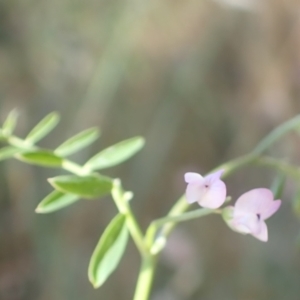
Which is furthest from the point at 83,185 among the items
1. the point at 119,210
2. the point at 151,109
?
the point at 151,109

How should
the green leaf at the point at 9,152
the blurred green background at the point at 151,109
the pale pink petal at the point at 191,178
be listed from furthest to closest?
the blurred green background at the point at 151,109 < the green leaf at the point at 9,152 < the pale pink petal at the point at 191,178

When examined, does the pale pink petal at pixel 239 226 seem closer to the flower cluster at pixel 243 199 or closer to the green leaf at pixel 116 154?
the flower cluster at pixel 243 199

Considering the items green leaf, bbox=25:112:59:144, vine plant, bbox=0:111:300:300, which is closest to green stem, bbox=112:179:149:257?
vine plant, bbox=0:111:300:300

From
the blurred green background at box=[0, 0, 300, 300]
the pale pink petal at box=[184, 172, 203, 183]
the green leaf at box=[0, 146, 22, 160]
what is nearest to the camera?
the pale pink petal at box=[184, 172, 203, 183]

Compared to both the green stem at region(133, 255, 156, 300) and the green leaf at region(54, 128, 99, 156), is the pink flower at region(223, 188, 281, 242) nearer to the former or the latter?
the green stem at region(133, 255, 156, 300)

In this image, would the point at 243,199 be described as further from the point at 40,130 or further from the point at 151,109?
the point at 151,109

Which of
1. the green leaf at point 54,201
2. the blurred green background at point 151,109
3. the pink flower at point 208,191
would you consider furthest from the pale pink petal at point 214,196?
the blurred green background at point 151,109
